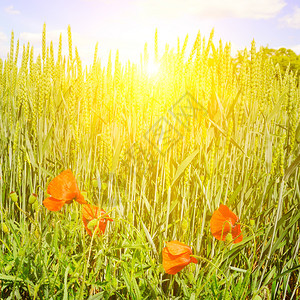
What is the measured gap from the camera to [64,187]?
32.3 inches

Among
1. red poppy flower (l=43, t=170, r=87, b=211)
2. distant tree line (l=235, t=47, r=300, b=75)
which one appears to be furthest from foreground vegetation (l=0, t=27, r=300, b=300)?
distant tree line (l=235, t=47, r=300, b=75)

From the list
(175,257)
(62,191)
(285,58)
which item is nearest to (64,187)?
(62,191)

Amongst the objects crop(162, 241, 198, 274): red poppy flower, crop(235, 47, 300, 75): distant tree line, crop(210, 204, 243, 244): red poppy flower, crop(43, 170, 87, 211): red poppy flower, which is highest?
crop(235, 47, 300, 75): distant tree line

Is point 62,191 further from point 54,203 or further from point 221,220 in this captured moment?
point 221,220

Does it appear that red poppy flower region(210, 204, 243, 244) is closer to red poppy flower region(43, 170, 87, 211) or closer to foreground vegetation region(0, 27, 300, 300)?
foreground vegetation region(0, 27, 300, 300)

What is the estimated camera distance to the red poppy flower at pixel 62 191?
32.1 inches

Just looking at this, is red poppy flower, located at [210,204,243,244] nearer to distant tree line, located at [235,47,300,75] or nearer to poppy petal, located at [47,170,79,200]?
poppy petal, located at [47,170,79,200]

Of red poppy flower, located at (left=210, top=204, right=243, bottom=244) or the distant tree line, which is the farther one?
the distant tree line

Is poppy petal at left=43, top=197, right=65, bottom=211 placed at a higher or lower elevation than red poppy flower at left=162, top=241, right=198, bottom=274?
higher

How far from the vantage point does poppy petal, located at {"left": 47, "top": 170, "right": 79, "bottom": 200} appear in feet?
2.67

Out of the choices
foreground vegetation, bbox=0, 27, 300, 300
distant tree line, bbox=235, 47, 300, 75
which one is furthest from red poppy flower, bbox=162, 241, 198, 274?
distant tree line, bbox=235, 47, 300, 75

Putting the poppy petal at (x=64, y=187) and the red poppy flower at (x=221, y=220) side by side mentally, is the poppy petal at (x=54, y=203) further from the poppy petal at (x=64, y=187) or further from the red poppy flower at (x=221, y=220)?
the red poppy flower at (x=221, y=220)

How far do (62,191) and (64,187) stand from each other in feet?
0.04

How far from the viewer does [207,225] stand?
3.32ft
